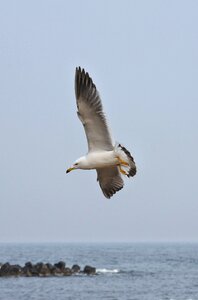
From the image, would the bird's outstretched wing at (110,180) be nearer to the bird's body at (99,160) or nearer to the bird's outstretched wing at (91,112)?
the bird's outstretched wing at (91,112)

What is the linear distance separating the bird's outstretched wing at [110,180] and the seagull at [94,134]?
1.55 feet

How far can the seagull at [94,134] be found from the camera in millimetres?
10664

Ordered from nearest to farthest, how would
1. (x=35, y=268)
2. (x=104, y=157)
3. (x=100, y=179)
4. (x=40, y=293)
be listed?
(x=104, y=157), (x=100, y=179), (x=40, y=293), (x=35, y=268)

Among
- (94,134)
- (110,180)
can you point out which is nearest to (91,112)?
(94,134)

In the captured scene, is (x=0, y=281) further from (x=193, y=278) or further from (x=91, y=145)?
(x=91, y=145)

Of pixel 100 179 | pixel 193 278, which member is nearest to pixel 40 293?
pixel 193 278

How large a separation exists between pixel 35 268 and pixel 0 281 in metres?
4.42

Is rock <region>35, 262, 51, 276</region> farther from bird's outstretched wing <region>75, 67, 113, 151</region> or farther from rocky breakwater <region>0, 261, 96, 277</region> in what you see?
bird's outstretched wing <region>75, 67, 113, 151</region>

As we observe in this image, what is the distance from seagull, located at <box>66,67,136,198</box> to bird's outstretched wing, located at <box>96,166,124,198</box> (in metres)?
0.47

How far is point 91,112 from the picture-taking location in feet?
36.4

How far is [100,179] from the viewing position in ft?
39.1

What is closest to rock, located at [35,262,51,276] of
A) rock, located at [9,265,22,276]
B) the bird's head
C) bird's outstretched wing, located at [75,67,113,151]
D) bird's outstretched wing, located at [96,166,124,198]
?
rock, located at [9,265,22,276]

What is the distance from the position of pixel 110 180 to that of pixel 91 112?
1218 mm

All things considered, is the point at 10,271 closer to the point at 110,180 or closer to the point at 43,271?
the point at 43,271
